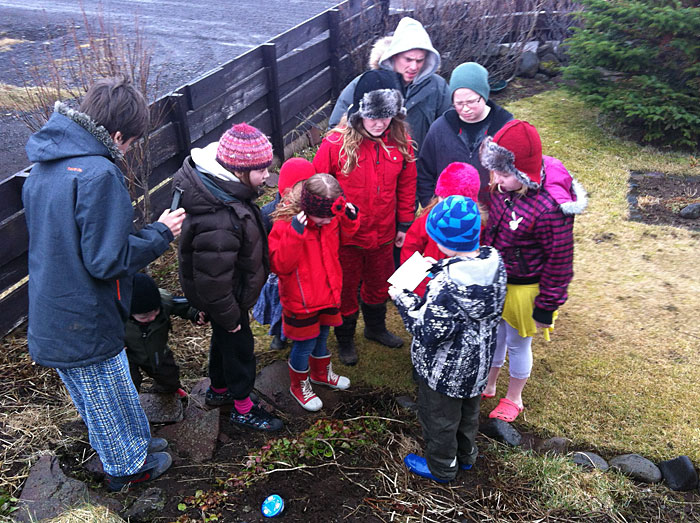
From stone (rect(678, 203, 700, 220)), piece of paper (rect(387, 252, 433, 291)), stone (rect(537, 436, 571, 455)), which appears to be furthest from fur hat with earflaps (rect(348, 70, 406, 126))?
stone (rect(678, 203, 700, 220))

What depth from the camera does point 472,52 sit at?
927 centimetres

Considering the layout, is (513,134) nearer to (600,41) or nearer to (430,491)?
(430,491)

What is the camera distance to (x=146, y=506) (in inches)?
113

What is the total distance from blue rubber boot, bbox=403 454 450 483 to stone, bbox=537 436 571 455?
76cm

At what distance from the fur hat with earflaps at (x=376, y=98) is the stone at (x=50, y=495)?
258cm

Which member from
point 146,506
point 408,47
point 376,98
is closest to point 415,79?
point 408,47

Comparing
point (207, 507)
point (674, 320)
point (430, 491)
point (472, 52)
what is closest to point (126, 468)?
point (207, 507)

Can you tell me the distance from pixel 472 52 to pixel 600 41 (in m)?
2.17

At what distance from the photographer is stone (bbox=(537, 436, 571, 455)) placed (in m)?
3.45

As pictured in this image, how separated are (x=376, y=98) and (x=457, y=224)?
1209mm

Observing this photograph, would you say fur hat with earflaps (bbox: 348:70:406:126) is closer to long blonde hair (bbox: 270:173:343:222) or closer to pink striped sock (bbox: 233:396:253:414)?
long blonde hair (bbox: 270:173:343:222)

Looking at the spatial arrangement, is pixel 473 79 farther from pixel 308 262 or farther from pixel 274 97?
pixel 274 97

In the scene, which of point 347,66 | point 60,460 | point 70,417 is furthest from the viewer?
point 347,66

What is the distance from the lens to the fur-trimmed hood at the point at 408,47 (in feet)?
13.9
